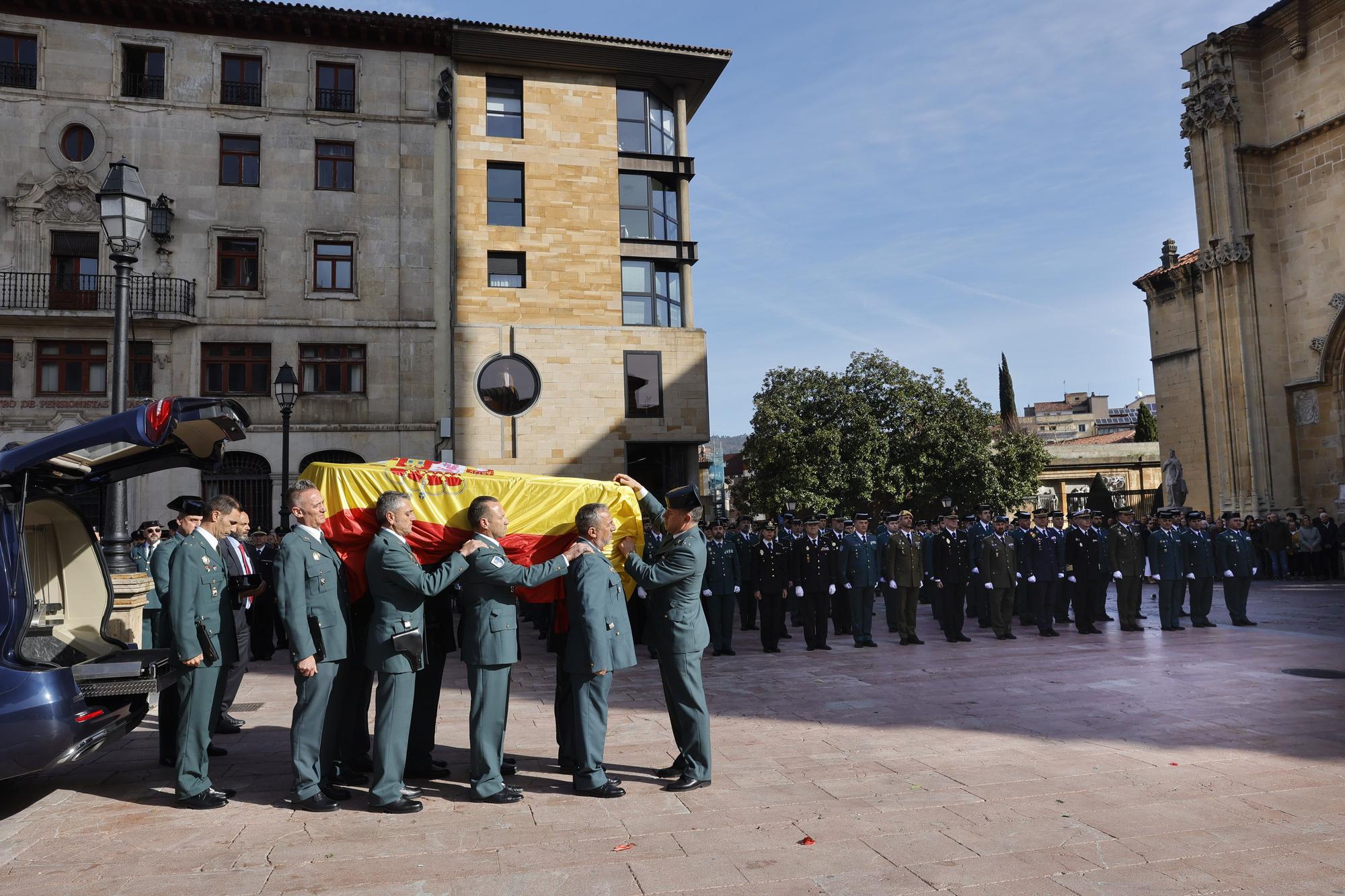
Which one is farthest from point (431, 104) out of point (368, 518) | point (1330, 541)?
point (1330, 541)

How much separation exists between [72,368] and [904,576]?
72.8ft

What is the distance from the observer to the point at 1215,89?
2809cm

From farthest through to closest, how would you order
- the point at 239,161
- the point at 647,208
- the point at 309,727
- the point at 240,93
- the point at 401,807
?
the point at 647,208, the point at 240,93, the point at 239,161, the point at 309,727, the point at 401,807

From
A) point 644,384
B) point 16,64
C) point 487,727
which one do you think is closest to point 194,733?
point 487,727

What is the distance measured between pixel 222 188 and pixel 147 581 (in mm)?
19750

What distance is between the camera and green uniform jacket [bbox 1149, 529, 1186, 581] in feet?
47.7

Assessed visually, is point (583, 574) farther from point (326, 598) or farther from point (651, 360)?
point (651, 360)

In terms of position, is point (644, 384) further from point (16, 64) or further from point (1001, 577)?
point (16, 64)

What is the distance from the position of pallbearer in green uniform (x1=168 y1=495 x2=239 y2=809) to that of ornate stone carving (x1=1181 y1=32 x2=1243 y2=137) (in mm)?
31305

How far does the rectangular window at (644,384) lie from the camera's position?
27234 millimetres

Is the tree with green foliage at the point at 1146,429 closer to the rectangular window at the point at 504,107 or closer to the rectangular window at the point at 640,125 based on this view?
the rectangular window at the point at 640,125

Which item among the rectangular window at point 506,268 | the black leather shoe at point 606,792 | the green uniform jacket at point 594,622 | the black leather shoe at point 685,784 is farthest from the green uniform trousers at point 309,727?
the rectangular window at point 506,268

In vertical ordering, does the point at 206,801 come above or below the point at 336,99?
below

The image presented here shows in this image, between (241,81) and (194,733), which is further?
(241,81)
